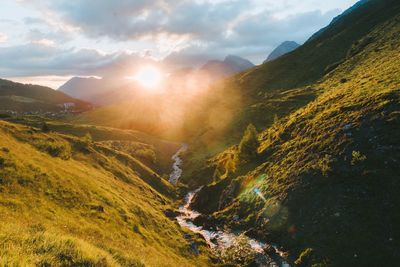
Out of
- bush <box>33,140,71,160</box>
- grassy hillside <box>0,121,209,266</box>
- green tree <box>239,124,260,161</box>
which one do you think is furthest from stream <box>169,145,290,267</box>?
bush <box>33,140,71,160</box>

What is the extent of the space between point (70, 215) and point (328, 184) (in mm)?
34318

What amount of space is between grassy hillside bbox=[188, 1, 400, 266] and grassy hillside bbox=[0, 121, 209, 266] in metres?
12.3

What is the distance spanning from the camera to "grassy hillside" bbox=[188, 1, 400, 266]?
39312 millimetres

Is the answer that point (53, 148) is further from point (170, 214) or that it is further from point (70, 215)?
point (70, 215)

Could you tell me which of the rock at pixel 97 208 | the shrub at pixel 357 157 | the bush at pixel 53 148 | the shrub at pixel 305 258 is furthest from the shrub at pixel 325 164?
the bush at pixel 53 148

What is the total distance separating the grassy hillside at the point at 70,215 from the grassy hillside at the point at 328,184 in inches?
485

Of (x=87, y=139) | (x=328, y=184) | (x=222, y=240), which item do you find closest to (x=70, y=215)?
(x=222, y=240)

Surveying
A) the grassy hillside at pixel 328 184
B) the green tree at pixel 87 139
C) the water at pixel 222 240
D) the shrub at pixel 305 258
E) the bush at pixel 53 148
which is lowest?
the water at pixel 222 240

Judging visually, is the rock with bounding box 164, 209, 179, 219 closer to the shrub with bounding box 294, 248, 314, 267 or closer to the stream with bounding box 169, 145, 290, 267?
the stream with bounding box 169, 145, 290, 267

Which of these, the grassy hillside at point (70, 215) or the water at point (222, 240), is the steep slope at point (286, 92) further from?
the grassy hillside at point (70, 215)

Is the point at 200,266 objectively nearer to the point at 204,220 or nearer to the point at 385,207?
the point at 204,220

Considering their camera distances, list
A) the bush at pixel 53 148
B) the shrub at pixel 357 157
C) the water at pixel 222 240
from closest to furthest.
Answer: the water at pixel 222 240 < the shrub at pixel 357 157 < the bush at pixel 53 148

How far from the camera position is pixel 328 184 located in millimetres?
48000

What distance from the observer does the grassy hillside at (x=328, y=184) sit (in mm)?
39312
